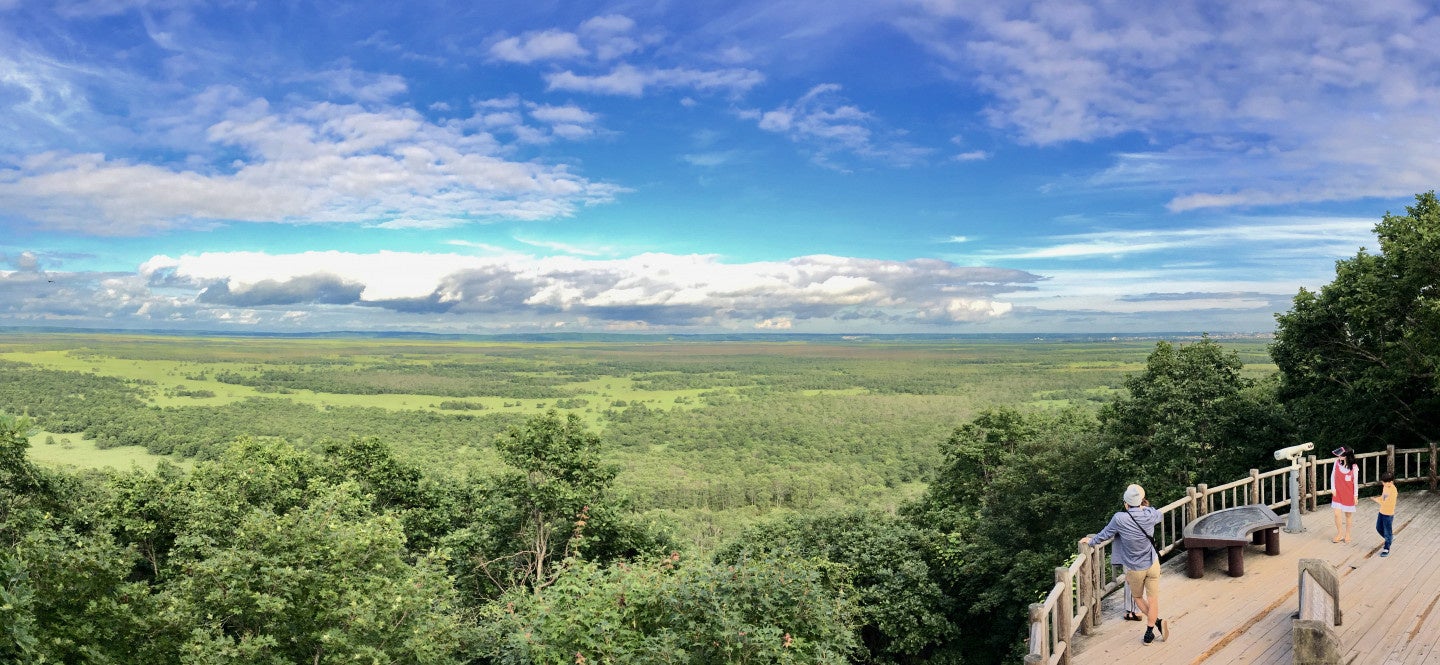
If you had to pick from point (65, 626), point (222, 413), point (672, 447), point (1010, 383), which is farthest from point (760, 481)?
point (1010, 383)

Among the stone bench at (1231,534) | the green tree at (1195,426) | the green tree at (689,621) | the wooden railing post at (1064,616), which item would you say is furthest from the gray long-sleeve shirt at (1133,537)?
the green tree at (1195,426)

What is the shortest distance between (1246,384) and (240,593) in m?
27.9

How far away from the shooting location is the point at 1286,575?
31.8 feet

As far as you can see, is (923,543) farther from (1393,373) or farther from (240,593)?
(240,593)

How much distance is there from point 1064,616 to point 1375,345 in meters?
18.1

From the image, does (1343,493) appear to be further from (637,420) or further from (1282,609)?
(637,420)

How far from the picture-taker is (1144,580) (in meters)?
8.00

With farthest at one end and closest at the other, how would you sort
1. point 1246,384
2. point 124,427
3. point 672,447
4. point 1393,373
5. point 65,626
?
point 672,447 → point 124,427 → point 1246,384 → point 1393,373 → point 65,626

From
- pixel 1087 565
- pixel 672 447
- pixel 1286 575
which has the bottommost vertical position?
pixel 672 447

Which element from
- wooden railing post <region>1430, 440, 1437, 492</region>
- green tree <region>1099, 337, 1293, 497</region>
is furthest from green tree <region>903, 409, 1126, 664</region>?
wooden railing post <region>1430, 440, 1437, 492</region>

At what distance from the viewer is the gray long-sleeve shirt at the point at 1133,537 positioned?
26.0ft

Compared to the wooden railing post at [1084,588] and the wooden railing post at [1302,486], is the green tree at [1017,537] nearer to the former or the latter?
the wooden railing post at [1302,486]

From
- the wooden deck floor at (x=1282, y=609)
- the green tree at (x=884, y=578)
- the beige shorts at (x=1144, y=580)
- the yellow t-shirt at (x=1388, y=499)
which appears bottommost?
the green tree at (x=884, y=578)

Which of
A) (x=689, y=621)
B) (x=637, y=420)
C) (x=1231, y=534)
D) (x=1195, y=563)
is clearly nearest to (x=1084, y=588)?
(x=1195, y=563)
